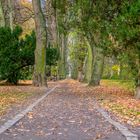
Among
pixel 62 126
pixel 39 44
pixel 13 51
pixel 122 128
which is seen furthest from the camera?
pixel 13 51

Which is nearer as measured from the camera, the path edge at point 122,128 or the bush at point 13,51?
the path edge at point 122,128

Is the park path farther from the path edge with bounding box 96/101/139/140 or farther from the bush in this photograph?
the bush

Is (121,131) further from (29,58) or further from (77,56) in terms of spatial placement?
(77,56)

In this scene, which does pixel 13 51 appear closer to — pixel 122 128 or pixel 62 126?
pixel 62 126

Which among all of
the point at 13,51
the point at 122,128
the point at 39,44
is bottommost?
the point at 122,128

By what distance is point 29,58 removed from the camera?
29469 mm

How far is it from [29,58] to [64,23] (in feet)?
12.0

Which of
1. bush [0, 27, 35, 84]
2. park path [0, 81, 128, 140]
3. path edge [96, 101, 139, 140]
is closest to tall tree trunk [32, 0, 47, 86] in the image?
bush [0, 27, 35, 84]

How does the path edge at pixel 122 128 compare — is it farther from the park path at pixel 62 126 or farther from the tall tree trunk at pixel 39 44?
the tall tree trunk at pixel 39 44

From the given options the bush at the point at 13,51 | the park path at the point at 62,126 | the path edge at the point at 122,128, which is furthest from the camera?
the bush at the point at 13,51

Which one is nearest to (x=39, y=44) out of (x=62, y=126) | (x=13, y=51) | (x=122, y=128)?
(x=13, y=51)

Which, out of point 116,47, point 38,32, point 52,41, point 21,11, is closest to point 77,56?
point 52,41

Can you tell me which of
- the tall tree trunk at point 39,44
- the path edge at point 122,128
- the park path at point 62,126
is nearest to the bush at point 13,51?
the tall tree trunk at point 39,44

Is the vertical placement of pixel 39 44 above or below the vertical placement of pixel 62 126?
above
